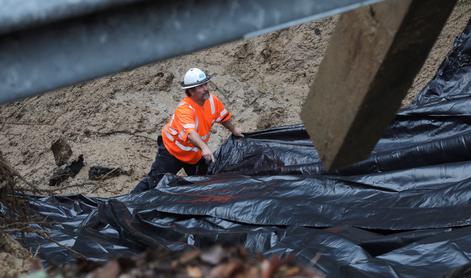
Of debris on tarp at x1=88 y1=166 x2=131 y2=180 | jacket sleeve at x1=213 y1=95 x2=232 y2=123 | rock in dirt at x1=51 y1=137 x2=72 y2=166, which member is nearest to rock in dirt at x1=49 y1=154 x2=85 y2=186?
rock in dirt at x1=51 y1=137 x2=72 y2=166

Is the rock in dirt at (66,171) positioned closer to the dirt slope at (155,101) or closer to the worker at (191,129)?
the dirt slope at (155,101)

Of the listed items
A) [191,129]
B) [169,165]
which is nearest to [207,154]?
[191,129]

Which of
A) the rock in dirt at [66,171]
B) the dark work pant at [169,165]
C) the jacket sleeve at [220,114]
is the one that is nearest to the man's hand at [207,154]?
the dark work pant at [169,165]

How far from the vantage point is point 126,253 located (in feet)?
14.7

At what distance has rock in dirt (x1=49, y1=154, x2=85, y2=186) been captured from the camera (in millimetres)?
7543

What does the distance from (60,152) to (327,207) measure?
13.1 ft

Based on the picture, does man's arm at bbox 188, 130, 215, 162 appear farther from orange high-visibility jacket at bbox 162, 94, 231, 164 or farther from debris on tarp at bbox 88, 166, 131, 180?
debris on tarp at bbox 88, 166, 131, 180

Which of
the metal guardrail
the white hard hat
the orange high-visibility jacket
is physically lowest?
the metal guardrail

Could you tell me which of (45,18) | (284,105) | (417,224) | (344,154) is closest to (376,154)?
(417,224)

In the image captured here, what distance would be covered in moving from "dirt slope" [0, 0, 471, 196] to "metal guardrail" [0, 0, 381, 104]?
587 centimetres

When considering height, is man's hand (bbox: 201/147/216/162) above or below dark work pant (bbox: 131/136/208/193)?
above

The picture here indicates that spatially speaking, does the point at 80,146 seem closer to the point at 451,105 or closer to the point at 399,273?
the point at 451,105

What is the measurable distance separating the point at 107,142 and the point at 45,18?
256 inches

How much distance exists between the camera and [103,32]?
75.1 inches
